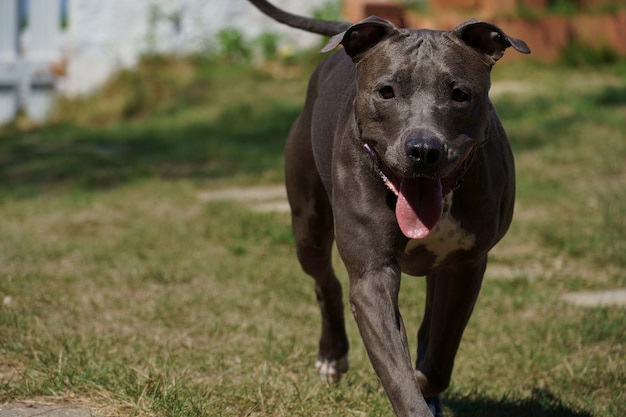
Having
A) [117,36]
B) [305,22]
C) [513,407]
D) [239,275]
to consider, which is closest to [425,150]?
[513,407]

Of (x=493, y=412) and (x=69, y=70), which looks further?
(x=69, y=70)

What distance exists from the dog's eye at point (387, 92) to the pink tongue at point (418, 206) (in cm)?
28

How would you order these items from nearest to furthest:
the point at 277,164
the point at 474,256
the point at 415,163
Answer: the point at 415,163, the point at 474,256, the point at 277,164

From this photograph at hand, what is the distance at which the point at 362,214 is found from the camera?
11.9ft

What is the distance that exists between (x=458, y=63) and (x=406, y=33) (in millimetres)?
233

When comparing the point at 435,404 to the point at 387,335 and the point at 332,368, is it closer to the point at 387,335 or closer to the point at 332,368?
the point at 332,368

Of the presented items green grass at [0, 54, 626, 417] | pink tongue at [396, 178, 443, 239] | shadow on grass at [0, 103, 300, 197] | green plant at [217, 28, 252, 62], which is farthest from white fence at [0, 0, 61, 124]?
pink tongue at [396, 178, 443, 239]

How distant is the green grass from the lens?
4324mm

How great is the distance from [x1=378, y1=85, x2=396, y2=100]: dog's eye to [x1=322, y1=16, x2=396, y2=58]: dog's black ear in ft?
0.80

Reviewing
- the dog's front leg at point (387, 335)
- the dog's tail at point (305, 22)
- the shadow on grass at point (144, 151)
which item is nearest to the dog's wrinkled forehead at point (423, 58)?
the dog's front leg at point (387, 335)

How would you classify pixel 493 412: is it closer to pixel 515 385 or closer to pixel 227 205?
pixel 515 385

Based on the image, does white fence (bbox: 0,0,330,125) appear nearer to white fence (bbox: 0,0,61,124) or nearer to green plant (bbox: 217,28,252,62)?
white fence (bbox: 0,0,61,124)

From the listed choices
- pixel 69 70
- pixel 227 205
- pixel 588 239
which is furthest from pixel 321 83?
pixel 69 70

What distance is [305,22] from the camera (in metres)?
4.95
